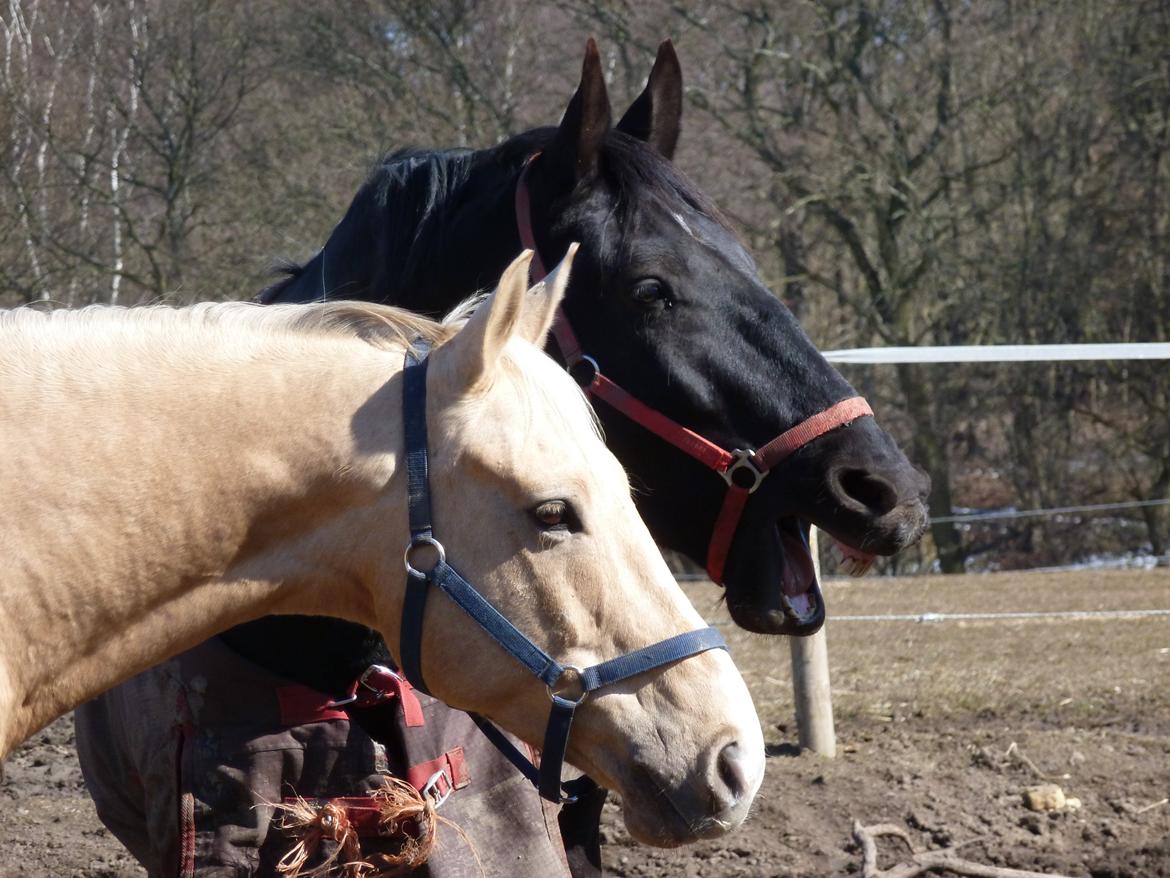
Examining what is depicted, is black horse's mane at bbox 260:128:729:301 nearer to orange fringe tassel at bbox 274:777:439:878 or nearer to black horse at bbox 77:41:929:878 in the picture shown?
black horse at bbox 77:41:929:878

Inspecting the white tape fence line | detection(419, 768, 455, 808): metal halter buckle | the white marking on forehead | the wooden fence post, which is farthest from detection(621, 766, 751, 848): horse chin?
the white tape fence line

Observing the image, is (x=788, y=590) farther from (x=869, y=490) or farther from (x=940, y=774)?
(x=940, y=774)

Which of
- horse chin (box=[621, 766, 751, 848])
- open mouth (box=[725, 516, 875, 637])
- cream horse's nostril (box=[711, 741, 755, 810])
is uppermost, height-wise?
open mouth (box=[725, 516, 875, 637])

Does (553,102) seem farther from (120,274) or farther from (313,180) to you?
(120,274)

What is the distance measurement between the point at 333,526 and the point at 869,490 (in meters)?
1.02

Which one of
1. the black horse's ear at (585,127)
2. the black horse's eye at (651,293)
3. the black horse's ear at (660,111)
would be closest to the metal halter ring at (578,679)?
the black horse's eye at (651,293)

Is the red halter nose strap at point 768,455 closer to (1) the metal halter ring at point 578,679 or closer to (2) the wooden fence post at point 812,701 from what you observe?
(1) the metal halter ring at point 578,679

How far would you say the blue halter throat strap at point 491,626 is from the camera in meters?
1.80

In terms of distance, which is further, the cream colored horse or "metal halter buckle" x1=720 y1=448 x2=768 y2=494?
"metal halter buckle" x1=720 y1=448 x2=768 y2=494

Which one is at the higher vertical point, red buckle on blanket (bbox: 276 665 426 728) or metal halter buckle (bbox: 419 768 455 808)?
red buckle on blanket (bbox: 276 665 426 728)

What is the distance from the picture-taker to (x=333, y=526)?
6.12ft

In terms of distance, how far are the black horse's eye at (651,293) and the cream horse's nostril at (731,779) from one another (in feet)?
3.19

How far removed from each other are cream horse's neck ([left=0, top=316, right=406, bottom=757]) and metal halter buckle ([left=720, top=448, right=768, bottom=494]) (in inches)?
30.1

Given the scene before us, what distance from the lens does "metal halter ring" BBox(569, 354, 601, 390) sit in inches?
97.6
